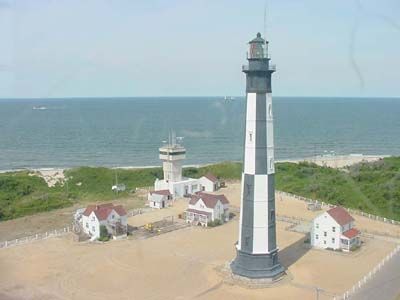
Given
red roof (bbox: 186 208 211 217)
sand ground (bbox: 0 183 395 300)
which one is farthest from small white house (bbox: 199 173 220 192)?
sand ground (bbox: 0 183 395 300)

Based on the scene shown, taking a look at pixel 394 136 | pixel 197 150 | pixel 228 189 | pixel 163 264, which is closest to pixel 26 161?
pixel 197 150

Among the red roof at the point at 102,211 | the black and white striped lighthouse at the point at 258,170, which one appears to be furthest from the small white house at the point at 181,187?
the black and white striped lighthouse at the point at 258,170

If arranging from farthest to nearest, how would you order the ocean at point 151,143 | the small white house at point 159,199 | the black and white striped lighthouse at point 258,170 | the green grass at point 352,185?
the ocean at point 151,143 < the small white house at point 159,199 < the green grass at point 352,185 < the black and white striped lighthouse at point 258,170

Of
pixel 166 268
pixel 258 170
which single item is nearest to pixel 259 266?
pixel 258 170

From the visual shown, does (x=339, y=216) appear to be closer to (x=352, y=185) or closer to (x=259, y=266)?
(x=259, y=266)

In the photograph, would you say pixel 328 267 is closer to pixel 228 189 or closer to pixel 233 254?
pixel 233 254

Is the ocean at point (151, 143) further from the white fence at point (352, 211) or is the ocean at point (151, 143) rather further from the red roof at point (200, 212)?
the red roof at point (200, 212)
